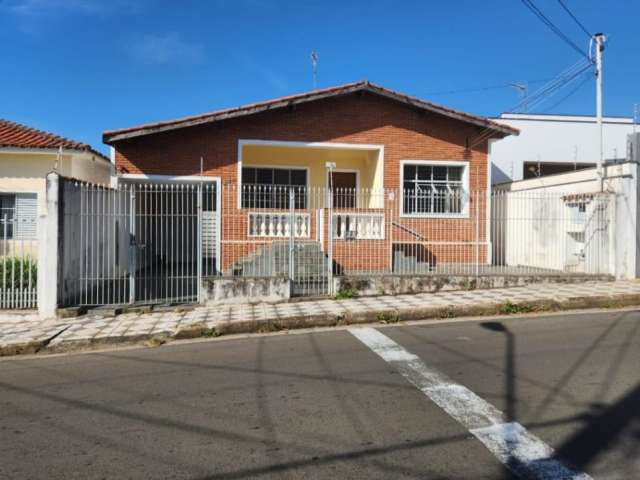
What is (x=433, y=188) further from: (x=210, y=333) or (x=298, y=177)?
(x=210, y=333)

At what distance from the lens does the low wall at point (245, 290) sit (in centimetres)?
963

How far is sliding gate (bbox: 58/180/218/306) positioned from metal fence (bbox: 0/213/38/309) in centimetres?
59

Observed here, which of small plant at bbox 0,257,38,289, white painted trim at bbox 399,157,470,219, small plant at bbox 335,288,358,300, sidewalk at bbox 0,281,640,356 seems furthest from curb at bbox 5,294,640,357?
white painted trim at bbox 399,157,470,219

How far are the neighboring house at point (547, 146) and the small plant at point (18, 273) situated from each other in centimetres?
1650

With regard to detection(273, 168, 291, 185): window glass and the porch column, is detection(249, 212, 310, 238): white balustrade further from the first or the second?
the porch column

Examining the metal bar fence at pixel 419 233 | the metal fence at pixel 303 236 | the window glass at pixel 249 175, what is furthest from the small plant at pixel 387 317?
Result: the window glass at pixel 249 175

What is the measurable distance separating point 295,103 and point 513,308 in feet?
26.3

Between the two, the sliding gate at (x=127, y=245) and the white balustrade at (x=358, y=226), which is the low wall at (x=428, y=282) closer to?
the white balustrade at (x=358, y=226)

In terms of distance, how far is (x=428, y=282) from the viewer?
10656 mm

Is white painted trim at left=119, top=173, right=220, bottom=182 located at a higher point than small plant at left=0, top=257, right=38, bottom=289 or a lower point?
higher

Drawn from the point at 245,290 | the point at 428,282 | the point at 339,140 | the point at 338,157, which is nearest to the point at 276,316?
the point at 245,290

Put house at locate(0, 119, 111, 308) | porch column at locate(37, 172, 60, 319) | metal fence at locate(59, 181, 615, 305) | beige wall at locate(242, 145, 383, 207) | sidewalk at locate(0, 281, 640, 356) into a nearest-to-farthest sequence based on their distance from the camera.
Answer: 1. sidewalk at locate(0, 281, 640, 356)
2. porch column at locate(37, 172, 60, 319)
3. metal fence at locate(59, 181, 615, 305)
4. house at locate(0, 119, 111, 308)
5. beige wall at locate(242, 145, 383, 207)

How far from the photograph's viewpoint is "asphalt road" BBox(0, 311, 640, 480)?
3.36m

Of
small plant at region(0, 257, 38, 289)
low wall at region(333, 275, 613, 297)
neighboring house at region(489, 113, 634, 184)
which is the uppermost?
neighboring house at region(489, 113, 634, 184)
